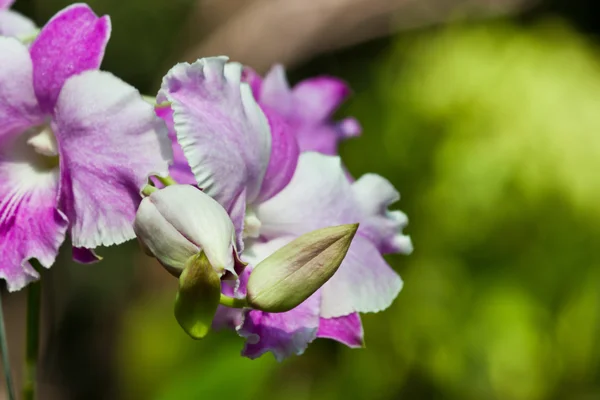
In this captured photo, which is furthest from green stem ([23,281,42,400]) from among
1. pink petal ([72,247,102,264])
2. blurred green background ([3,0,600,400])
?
blurred green background ([3,0,600,400])

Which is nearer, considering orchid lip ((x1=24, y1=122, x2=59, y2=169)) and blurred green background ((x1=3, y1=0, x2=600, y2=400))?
orchid lip ((x1=24, y1=122, x2=59, y2=169))

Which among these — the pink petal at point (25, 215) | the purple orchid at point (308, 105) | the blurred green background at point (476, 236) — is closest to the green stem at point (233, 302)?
the pink petal at point (25, 215)

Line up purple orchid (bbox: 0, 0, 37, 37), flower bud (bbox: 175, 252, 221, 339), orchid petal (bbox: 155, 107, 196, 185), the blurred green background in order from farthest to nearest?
the blurred green background
purple orchid (bbox: 0, 0, 37, 37)
orchid petal (bbox: 155, 107, 196, 185)
flower bud (bbox: 175, 252, 221, 339)

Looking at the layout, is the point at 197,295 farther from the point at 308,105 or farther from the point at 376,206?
the point at 308,105

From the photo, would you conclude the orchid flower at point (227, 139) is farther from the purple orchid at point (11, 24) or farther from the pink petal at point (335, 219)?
the purple orchid at point (11, 24)

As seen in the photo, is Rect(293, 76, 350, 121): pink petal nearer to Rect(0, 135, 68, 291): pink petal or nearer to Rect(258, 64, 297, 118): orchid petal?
Rect(258, 64, 297, 118): orchid petal

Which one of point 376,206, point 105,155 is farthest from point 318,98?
point 105,155
